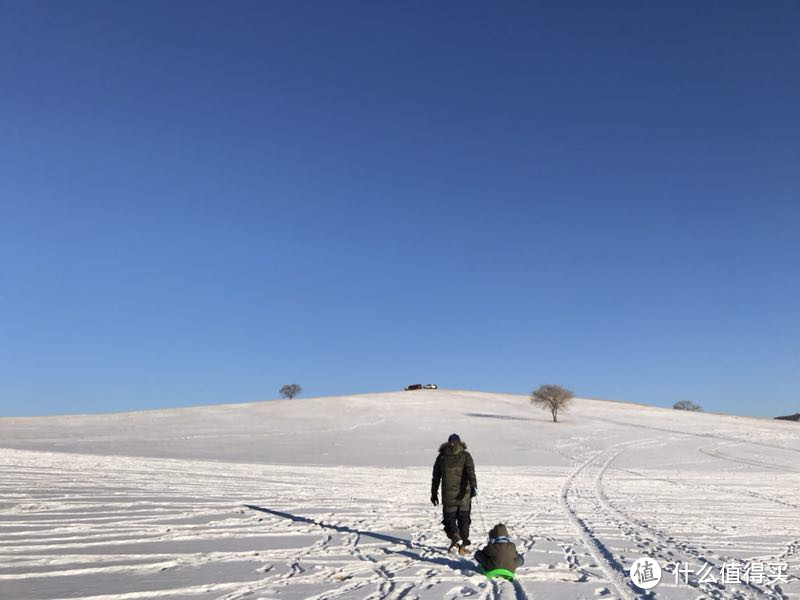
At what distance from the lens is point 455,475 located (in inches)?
330

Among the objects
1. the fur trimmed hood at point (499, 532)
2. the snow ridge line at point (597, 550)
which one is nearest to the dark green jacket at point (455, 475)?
the fur trimmed hood at point (499, 532)

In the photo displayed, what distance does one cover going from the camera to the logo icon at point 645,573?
6656 millimetres

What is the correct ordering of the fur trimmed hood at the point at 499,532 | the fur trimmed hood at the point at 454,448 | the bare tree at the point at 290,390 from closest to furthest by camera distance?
the fur trimmed hood at the point at 499,532 → the fur trimmed hood at the point at 454,448 → the bare tree at the point at 290,390

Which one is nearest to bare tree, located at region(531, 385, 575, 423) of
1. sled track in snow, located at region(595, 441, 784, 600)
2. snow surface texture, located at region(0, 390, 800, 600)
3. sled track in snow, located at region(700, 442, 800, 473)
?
sled track in snow, located at region(700, 442, 800, 473)

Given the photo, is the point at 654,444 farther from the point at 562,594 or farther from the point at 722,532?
the point at 562,594

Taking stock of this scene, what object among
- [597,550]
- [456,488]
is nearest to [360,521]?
[456,488]

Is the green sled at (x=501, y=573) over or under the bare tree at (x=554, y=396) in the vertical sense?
under

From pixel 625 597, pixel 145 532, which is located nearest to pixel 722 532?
pixel 625 597

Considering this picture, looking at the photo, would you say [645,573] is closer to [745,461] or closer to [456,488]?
[456,488]

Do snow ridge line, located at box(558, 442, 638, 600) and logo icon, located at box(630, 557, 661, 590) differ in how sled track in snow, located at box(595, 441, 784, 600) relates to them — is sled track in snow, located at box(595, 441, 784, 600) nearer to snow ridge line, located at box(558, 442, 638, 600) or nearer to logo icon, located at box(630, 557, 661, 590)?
logo icon, located at box(630, 557, 661, 590)

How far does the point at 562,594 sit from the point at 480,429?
37.3 metres

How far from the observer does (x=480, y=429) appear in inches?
1683

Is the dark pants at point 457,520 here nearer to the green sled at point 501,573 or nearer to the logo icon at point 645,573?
the green sled at point 501,573

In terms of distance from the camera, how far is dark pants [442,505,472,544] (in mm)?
8195
